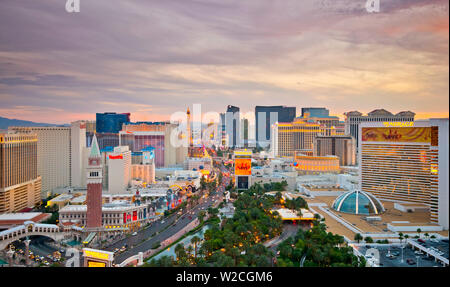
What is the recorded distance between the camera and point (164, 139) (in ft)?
67.5

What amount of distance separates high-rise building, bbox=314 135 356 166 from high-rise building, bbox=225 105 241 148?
5.60 meters

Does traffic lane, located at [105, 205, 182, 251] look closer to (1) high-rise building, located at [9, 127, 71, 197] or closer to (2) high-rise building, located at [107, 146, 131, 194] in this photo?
(2) high-rise building, located at [107, 146, 131, 194]

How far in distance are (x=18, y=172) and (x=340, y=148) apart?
1618cm

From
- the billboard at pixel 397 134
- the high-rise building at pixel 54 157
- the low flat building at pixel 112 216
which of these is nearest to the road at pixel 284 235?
the low flat building at pixel 112 216

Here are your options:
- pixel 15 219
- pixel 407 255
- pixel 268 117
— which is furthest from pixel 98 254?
pixel 268 117

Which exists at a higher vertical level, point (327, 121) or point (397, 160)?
point (327, 121)

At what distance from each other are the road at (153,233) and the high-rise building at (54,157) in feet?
18.7

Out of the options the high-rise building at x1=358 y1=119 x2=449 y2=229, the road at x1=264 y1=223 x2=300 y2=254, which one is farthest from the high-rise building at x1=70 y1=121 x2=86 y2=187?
the high-rise building at x1=358 y1=119 x2=449 y2=229

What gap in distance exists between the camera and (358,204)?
10234mm

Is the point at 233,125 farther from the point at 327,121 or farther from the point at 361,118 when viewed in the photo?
the point at 361,118

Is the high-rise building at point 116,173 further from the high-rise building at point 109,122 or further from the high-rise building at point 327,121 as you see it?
the high-rise building at point 327,121

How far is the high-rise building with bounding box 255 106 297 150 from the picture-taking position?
969 inches

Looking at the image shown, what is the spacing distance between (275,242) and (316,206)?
3.78 m

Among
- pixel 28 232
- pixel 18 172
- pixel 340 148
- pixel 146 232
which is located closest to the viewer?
pixel 28 232
